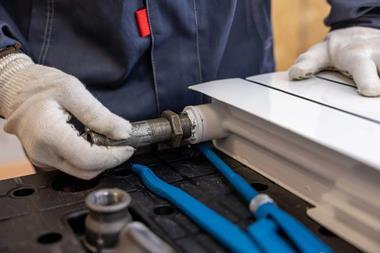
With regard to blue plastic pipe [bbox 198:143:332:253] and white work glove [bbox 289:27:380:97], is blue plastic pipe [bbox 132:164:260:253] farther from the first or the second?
white work glove [bbox 289:27:380:97]

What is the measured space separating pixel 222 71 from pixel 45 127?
36 cm

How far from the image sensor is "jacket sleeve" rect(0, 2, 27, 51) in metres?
0.59

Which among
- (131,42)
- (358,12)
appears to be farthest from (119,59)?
(358,12)

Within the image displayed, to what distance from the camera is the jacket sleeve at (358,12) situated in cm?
77

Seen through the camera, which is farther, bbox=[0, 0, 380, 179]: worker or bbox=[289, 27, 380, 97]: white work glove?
bbox=[289, 27, 380, 97]: white work glove

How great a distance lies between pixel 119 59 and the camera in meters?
0.65

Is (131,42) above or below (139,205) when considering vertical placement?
above

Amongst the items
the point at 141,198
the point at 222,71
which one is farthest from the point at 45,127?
the point at 222,71

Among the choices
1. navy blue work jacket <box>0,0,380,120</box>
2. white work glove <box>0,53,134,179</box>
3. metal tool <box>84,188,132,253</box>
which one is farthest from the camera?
navy blue work jacket <box>0,0,380,120</box>

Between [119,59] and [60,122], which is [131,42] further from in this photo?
[60,122]

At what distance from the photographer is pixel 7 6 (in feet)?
2.11

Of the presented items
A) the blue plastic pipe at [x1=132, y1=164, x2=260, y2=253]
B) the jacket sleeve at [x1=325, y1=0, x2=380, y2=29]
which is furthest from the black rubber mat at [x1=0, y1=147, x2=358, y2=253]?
the jacket sleeve at [x1=325, y1=0, x2=380, y2=29]

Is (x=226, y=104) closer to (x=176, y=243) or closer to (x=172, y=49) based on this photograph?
(x=172, y=49)

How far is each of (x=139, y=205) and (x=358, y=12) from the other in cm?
51
